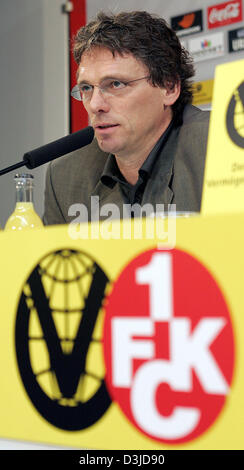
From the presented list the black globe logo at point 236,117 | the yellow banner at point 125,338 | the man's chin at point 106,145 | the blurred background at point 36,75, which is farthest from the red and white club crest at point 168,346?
the blurred background at point 36,75

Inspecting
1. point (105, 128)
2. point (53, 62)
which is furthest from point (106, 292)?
point (53, 62)

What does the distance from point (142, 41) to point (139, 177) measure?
328 millimetres

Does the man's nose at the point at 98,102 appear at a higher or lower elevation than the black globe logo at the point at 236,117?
higher

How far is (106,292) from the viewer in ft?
1.65

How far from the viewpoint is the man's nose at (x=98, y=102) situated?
4.23ft

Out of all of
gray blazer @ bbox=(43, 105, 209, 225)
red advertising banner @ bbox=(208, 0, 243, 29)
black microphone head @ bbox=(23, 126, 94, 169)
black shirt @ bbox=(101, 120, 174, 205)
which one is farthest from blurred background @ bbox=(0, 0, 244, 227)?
black microphone head @ bbox=(23, 126, 94, 169)

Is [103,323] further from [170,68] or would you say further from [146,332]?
[170,68]

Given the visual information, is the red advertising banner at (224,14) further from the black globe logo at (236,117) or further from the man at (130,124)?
the black globe logo at (236,117)

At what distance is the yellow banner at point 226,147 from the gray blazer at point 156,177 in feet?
1.89

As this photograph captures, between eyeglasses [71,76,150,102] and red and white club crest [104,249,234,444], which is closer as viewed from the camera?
red and white club crest [104,249,234,444]

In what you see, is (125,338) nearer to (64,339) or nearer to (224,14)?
(64,339)

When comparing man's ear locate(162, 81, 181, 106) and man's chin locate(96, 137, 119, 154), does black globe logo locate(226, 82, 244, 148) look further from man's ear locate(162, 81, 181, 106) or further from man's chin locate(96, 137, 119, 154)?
man's ear locate(162, 81, 181, 106)

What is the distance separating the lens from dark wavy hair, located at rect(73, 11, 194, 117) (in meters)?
1.35

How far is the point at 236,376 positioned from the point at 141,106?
3.39 ft
